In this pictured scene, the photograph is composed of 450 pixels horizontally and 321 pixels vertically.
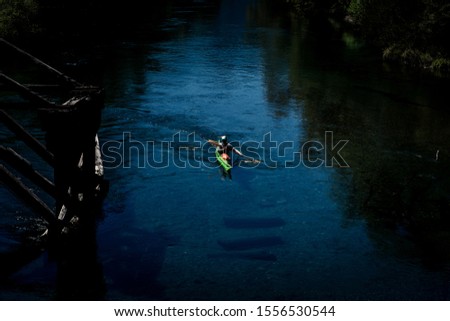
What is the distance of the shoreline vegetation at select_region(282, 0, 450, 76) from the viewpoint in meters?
41.1

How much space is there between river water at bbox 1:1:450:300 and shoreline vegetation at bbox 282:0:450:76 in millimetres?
2857

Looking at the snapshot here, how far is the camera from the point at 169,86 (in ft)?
119

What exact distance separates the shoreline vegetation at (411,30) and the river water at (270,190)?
286 cm

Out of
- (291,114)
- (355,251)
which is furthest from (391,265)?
(291,114)

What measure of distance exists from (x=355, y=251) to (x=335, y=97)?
2034cm

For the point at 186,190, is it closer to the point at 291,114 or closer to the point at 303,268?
the point at 303,268

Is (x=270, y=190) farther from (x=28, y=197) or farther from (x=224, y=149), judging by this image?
(x=28, y=197)

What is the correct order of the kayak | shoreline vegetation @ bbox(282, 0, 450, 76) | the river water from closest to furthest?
the river water, the kayak, shoreline vegetation @ bbox(282, 0, 450, 76)

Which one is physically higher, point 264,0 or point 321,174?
point 264,0

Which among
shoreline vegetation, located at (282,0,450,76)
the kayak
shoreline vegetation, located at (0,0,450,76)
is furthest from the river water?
shoreline vegetation, located at (0,0,450,76)

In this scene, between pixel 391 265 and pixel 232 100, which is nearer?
pixel 391 265

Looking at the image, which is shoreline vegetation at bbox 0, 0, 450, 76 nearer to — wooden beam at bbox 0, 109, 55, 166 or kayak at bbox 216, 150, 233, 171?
kayak at bbox 216, 150, 233, 171

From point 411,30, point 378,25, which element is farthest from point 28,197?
point 378,25

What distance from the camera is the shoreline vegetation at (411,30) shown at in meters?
41.1
